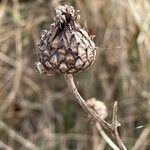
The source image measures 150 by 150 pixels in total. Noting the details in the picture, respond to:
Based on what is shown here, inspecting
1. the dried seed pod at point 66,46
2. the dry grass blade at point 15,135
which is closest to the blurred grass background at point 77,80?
the dry grass blade at point 15,135

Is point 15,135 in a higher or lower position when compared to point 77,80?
lower

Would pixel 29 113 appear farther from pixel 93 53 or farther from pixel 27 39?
pixel 93 53

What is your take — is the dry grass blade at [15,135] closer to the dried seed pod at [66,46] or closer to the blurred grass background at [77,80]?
the blurred grass background at [77,80]

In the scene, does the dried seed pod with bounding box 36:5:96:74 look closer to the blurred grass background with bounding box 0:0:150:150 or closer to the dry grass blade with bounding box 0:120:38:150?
the blurred grass background with bounding box 0:0:150:150

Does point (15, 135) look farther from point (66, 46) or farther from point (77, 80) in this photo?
point (66, 46)

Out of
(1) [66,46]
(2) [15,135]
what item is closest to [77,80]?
(2) [15,135]
